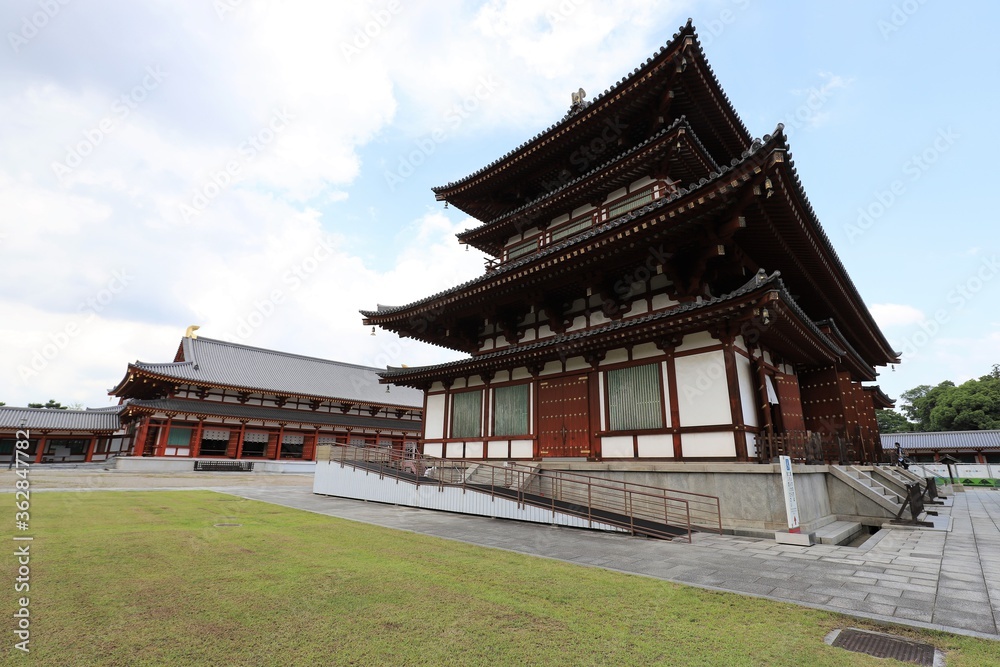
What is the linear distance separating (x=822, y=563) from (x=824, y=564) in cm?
7

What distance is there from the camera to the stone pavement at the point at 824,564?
16.4ft

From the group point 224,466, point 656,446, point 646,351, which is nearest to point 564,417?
point 656,446

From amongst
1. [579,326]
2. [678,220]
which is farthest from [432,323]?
[678,220]

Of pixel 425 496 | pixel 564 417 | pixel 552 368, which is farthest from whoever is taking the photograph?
pixel 552 368

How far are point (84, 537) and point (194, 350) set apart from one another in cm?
3192

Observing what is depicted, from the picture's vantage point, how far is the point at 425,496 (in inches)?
545

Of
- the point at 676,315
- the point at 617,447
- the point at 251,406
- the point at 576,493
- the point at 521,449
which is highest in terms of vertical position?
the point at 676,315

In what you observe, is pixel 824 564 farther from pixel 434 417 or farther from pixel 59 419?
pixel 59 419

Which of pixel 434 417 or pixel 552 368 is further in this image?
pixel 434 417

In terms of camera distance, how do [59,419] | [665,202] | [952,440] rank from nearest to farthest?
[665,202]
[59,419]
[952,440]

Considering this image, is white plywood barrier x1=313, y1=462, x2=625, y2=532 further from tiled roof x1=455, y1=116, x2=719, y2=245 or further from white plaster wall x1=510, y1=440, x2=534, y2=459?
tiled roof x1=455, y1=116, x2=719, y2=245

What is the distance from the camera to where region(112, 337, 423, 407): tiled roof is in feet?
106

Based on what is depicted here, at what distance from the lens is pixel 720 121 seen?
14867 millimetres

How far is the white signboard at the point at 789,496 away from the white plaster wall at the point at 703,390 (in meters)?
1.43
